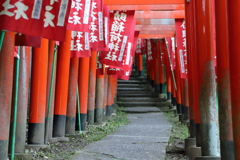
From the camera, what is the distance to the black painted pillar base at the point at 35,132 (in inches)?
285

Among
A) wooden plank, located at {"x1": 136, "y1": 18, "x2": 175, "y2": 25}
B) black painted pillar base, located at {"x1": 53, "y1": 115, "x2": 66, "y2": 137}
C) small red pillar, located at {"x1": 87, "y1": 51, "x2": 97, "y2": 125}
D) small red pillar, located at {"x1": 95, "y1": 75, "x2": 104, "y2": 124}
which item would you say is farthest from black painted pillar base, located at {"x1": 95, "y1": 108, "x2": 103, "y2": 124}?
black painted pillar base, located at {"x1": 53, "y1": 115, "x2": 66, "y2": 137}

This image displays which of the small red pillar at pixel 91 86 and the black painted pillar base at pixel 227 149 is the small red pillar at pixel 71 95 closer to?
the small red pillar at pixel 91 86

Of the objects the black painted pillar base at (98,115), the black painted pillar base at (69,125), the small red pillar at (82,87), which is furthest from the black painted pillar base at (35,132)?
the black painted pillar base at (98,115)

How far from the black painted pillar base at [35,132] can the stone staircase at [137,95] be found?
45.2 ft

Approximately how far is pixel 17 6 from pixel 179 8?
8.14 metres

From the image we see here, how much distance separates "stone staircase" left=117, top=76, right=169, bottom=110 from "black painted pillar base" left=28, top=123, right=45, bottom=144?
13783 mm

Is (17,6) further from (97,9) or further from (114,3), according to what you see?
(114,3)

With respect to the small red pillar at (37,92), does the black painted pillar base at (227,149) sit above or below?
below

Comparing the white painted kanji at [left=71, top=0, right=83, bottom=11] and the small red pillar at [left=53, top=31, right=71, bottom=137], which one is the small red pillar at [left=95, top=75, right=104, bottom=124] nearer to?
the small red pillar at [left=53, top=31, right=71, bottom=137]

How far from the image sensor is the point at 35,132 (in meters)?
7.27

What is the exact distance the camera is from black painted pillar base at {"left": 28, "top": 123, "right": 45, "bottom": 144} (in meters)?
7.25

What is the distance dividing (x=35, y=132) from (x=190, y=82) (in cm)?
374

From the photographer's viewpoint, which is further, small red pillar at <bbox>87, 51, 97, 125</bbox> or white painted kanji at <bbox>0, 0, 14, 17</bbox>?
small red pillar at <bbox>87, 51, 97, 125</bbox>

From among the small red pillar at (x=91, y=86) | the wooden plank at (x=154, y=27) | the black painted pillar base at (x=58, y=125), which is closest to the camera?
the black painted pillar base at (x=58, y=125)
